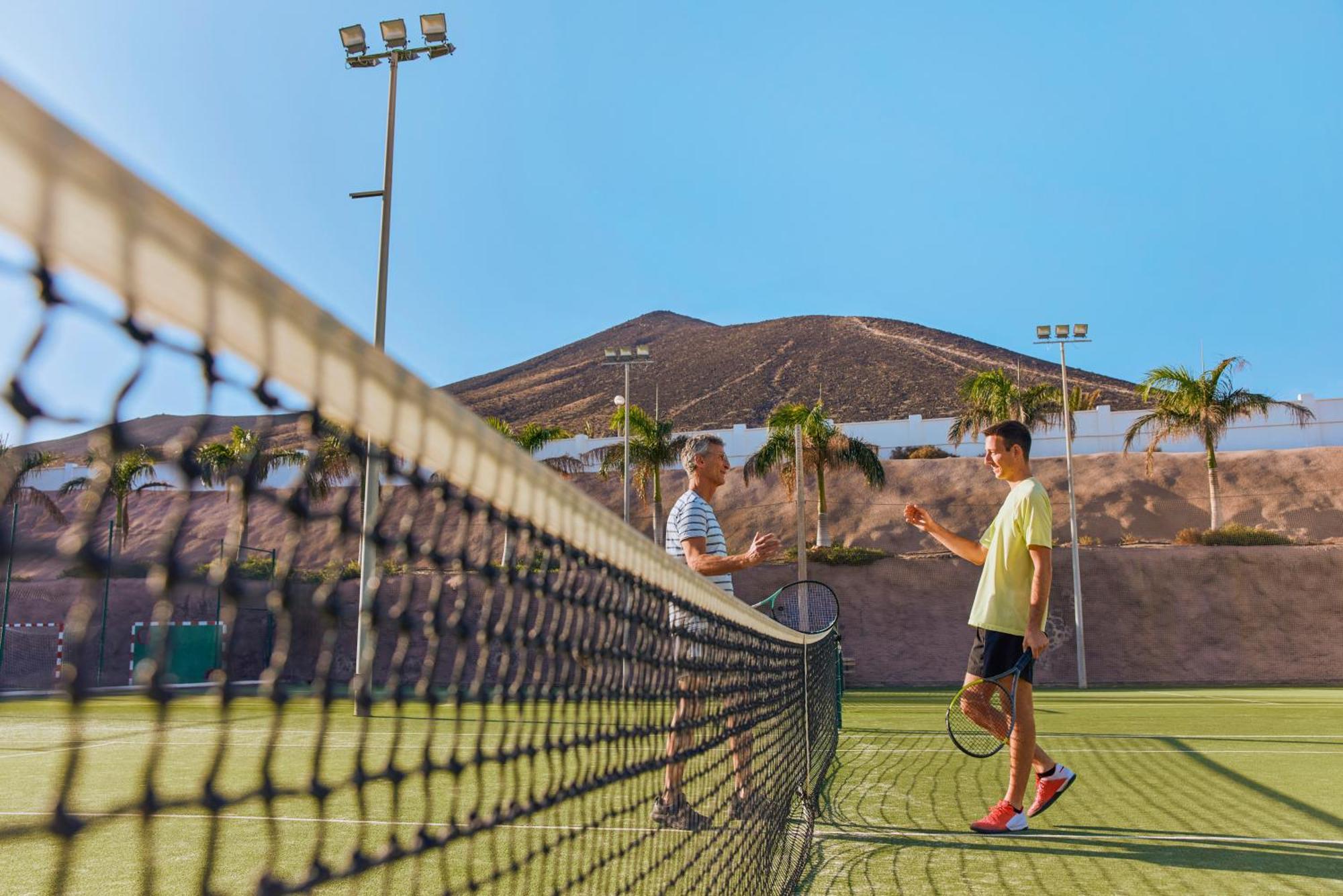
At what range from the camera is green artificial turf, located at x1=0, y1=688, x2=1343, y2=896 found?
3104 millimetres

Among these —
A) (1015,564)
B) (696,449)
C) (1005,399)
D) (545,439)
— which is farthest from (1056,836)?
(545,439)

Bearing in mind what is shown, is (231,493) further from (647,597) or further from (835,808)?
(835,808)

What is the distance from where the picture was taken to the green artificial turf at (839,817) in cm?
310

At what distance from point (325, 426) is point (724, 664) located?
→ 95.8 inches

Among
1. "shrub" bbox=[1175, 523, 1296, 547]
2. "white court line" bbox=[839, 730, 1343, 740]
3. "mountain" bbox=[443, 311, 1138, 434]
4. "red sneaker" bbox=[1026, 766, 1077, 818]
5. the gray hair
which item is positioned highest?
"mountain" bbox=[443, 311, 1138, 434]

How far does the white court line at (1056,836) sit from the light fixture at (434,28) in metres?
14.1

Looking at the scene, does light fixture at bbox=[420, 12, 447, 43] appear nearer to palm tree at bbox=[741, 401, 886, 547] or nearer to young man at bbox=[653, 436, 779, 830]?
young man at bbox=[653, 436, 779, 830]

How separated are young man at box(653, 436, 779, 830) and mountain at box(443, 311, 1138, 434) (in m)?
74.3

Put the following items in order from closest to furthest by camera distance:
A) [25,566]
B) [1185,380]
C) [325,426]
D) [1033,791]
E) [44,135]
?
[44,135] < [25,566] < [325,426] < [1033,791] < [1185,380]

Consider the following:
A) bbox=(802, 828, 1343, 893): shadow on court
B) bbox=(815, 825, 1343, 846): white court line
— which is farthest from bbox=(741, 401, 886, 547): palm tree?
bbox=(802, 828, 1343, 893): shadow on court

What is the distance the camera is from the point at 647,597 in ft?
9.05

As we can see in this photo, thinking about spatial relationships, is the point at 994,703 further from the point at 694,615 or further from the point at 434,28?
the point at 434,28

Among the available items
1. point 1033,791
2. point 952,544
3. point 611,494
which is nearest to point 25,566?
point 952,544

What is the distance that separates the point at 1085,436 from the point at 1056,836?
51793mm
